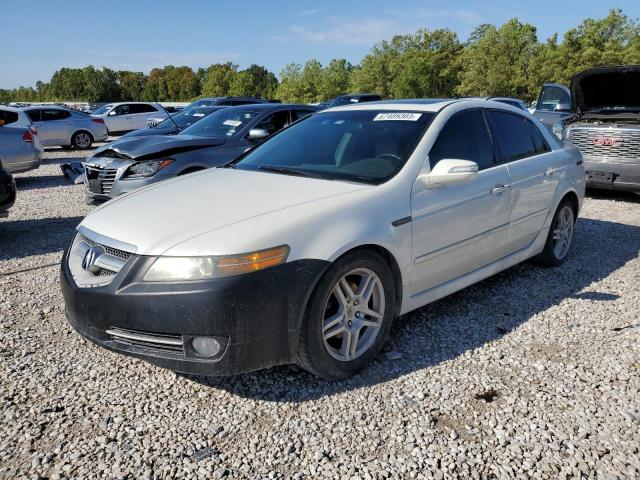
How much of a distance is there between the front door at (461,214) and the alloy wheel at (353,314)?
0.34 meters

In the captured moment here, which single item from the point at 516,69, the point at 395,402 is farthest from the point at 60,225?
the point at 516,69

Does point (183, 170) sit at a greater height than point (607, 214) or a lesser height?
greater

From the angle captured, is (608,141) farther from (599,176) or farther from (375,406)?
(375,406)

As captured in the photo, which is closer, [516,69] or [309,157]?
[309,157]

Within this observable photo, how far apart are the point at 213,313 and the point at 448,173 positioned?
1.72m

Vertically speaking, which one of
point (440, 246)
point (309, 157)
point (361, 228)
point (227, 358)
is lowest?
point (227, 358)

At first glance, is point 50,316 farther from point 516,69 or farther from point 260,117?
point 516,69

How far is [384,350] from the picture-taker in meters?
3.44

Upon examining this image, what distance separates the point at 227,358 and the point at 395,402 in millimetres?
947

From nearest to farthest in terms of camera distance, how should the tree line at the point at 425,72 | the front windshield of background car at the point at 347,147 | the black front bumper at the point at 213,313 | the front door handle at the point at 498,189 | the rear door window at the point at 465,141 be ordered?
the black front bumper at the point at 213,313, the front windshield of background car at the point at 347,147, the rear door window at the point at 465,141, the front door handle at the point at 498,189, the tree line at the point at 425,72

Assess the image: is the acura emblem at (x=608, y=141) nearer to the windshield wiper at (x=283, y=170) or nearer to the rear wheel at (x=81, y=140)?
→ the windshield wiper at (x=283, y=170)

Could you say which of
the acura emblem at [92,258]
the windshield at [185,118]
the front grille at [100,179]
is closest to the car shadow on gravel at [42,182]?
the windshield at [185,118]

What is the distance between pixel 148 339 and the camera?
104 inches

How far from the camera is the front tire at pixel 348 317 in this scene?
2779 millimetres
